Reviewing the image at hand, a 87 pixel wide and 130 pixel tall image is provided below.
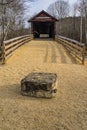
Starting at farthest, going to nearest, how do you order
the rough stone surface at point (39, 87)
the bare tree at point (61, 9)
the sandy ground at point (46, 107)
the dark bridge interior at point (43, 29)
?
1. the bare tree at point (61, 9)
2. the dark bridge interior at point (43, 29)
3. the rough stone surface at point (39, 87)
4. the sandy ground at point (46, 107)

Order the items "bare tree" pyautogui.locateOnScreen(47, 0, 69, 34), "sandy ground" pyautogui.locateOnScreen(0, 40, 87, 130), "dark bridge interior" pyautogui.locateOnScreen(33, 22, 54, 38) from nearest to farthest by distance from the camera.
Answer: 1. "sandy ground" pyautogui.locateOnScreen(0, 40, 87, 130)
2. "dark bridge interior" pyautogui.locateOnScreen(33, 22, 54, 38)
3. "bare tree" pyautogui.locateOnScreen(47, 0, 69, 34)

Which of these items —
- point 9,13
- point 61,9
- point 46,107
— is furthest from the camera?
point 61,9

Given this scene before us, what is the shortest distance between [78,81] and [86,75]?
1.10 metres

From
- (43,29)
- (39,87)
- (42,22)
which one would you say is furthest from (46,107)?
(43,29)

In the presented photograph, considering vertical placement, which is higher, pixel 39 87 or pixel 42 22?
pixel 42 22

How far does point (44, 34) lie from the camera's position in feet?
127

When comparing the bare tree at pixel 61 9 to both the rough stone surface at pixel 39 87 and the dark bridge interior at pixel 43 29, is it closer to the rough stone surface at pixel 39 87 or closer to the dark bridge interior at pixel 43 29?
the dark bridge interior at pixel 43 29

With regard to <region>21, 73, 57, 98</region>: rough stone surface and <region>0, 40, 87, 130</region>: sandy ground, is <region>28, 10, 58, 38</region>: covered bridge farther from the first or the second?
<region>21, 73, 57, 98</region>: rough stone surface

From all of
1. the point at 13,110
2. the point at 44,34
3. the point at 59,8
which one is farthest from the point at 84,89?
the point at 59,8

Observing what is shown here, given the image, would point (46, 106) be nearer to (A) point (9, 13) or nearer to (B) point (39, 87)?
(B) point (39, 87)

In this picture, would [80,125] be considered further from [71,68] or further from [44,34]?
[44,34]

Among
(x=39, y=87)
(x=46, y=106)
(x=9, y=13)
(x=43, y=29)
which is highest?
(x=9, y=13)

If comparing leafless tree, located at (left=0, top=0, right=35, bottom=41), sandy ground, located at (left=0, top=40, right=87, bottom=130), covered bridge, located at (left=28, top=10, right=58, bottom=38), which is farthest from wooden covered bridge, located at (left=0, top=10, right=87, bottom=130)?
covered bridge, located at (left=28, top=10, right=58, bottom=38)

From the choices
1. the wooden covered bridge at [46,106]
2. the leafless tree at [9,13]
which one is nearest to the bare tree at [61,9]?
the leafless tree at [9,13]
